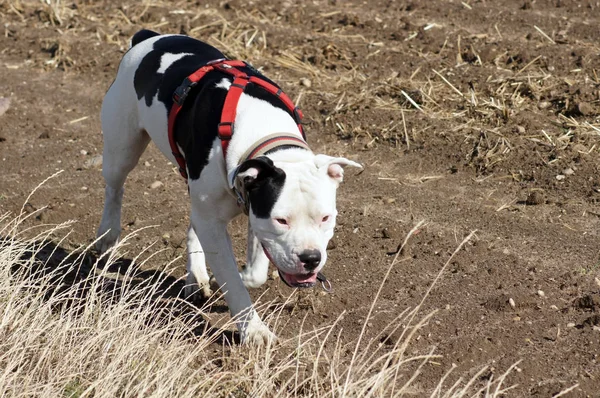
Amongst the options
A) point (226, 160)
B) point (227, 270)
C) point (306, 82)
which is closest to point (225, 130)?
point (226, 160)

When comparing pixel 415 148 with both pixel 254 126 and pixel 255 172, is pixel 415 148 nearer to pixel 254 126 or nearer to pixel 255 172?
pixel 254 126

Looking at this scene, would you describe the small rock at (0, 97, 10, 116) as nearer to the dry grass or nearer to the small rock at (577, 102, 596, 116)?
the dry grass

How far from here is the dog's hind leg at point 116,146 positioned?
5703 mm

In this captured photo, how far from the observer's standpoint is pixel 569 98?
24.4 feet

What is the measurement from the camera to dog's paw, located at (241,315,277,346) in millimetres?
4785

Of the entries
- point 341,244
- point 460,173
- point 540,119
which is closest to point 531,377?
point 341,244

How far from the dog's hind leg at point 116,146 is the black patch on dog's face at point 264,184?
1633 mm

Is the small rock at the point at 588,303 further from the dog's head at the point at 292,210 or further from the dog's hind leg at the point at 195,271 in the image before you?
the dog's hind leg at the point at 195,271

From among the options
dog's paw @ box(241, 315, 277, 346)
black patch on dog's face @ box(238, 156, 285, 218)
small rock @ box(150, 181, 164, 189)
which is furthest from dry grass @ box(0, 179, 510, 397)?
small rock @ box(150, 181, 164, 189)

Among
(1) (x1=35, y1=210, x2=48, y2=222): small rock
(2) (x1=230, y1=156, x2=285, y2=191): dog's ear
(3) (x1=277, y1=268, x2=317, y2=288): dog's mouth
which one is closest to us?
(2) (x1=230, y1=156, x2=285, y2=191): dog's ear

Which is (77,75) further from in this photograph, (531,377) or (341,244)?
(531,377)

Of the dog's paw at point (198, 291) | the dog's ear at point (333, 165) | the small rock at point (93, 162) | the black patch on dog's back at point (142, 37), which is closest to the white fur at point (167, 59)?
the black patch on dog's back at point (142, 37)

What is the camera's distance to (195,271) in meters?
5.59

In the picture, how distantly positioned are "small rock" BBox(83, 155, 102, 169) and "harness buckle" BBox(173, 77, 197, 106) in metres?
2.82
